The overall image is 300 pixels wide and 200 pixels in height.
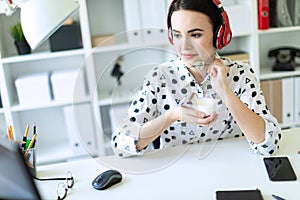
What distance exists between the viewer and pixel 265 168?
1.01m

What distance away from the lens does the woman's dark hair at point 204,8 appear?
1155 mm

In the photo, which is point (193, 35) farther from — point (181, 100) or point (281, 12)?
point (281, 12)

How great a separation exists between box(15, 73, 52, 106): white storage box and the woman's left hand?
125 cm

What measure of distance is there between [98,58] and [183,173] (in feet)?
4.99

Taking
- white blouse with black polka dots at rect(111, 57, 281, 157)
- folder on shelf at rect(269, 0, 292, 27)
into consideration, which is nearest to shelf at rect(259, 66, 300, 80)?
folder on shelf at rect(269, 0, 292, 27)

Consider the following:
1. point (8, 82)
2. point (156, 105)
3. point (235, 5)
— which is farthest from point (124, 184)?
point (235, 5)

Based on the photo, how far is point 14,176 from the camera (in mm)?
535

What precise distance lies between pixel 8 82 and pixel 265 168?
1.66 meters

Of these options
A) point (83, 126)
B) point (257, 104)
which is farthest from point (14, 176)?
point (83, 126)

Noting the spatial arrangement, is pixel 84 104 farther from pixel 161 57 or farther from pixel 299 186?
pixel 299 186

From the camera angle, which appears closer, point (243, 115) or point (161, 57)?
point (243, 115)

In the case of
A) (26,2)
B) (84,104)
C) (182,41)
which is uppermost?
(26,2)

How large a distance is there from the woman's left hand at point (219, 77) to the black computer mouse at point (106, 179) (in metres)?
0.41

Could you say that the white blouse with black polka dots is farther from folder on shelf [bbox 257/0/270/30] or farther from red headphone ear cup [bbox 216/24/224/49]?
folder on shelf [bbox 257/0/270/30]
